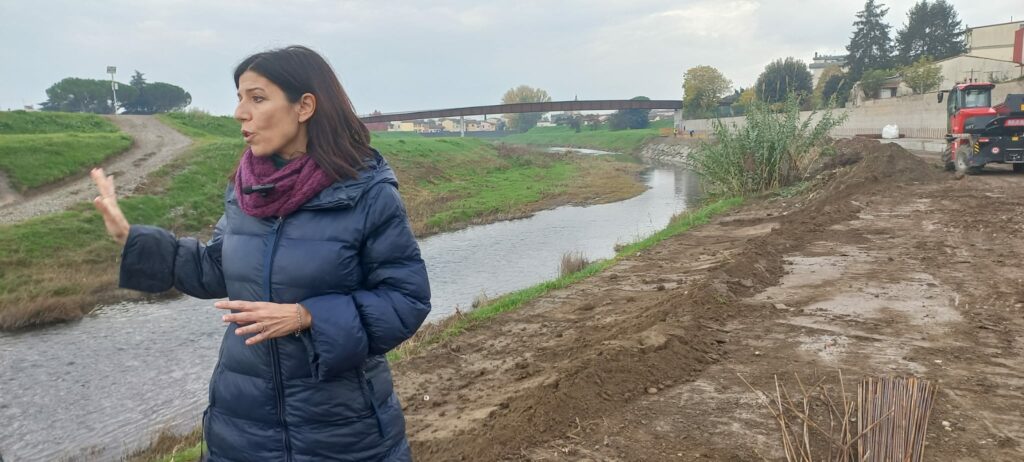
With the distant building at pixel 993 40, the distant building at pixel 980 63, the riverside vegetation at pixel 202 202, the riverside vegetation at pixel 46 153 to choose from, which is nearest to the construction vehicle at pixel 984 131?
the riverside vegetation at pixel 202 202

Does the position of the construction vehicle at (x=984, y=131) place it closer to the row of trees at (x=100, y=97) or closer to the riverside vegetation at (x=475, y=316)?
the riverside vegetation at (x=475, y=316)

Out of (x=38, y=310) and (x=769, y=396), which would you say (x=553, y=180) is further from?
(x=769, y=396)

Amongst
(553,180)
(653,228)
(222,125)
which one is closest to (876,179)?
(653,228)

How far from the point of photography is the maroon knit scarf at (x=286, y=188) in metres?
2.00

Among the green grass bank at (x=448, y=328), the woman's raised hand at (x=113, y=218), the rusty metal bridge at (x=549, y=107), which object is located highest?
the rusty metal bridge at (x=549, y=107)

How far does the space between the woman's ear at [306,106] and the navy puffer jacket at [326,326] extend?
25cm

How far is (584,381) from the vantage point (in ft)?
15.9

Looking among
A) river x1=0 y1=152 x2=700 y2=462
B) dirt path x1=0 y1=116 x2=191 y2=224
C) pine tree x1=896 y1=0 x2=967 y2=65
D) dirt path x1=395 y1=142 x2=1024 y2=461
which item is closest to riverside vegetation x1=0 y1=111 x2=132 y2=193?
dirt path x1=0 y1=116 x2=191 y2=224

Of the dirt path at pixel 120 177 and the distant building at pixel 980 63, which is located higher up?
the distant building at pixel 980 63

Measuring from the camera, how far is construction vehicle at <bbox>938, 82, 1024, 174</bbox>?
16.1 m

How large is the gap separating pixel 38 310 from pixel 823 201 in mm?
15213

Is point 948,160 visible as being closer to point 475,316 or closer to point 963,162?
point 963,162

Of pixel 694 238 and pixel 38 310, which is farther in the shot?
pixel 694 238

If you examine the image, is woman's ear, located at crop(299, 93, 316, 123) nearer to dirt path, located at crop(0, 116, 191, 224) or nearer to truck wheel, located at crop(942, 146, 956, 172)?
dirt path, located at crop(0, 116, 191, 224)
